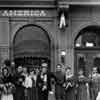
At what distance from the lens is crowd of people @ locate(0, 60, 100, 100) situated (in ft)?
42.9

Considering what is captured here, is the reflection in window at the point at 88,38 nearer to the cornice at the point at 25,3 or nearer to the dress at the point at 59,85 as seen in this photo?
the cornice at the point at 25,3

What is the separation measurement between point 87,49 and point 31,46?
264cm

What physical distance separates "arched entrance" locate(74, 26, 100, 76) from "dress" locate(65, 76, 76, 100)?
3.01m

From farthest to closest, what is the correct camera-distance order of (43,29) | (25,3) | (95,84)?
(43,29), (25,3), (95,84)

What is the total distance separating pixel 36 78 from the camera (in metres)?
13.4

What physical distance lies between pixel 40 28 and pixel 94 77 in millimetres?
3789

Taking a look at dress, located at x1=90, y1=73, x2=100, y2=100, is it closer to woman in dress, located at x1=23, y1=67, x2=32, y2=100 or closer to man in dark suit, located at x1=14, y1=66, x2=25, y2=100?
woman in dress, located at x1=23, y1=67, x2=32, y2=100

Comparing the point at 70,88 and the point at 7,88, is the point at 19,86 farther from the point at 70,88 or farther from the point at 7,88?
the point at 70,88

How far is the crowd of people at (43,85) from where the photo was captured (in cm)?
1309

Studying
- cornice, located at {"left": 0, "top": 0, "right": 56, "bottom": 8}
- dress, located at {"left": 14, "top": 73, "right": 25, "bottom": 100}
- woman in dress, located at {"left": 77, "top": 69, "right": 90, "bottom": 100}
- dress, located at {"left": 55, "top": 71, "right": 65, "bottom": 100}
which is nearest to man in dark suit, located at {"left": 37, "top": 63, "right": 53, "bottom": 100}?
dress, located at {"left": 55, "top": 71, "right": 65, "bottom": 100}

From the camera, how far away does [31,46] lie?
16094mm

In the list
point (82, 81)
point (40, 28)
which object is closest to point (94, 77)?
point (82, 81)

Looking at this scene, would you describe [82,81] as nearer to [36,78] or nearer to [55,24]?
[36,78]

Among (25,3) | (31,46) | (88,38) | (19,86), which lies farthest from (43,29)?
(19,86)
